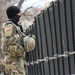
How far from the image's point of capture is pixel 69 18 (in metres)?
6.76

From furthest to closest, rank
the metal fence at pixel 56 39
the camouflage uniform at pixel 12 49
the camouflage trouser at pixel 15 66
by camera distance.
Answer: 1. the camouflage trouser at pixel 15 66
2. the camouflage uniform at pixel 12 49
3. the metal fence at pixel 56 39

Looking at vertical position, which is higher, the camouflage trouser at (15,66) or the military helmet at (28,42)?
the military helmet at (28,42)

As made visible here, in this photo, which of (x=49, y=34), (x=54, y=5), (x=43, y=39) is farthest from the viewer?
(x=43, y=39)

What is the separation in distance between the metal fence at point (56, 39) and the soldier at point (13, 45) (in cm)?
63

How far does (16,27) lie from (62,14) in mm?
740

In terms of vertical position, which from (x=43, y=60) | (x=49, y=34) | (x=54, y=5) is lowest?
(x=43, y=60)

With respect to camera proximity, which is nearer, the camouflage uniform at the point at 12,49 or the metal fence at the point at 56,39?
the metal fence at the point at 56,39

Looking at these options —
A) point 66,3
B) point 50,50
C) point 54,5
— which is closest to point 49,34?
point 50,50

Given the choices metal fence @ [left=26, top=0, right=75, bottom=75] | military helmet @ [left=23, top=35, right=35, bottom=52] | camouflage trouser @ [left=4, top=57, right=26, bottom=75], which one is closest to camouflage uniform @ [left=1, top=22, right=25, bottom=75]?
camouflage trouser @ [left=4, top=57, right=26, bottom=75]

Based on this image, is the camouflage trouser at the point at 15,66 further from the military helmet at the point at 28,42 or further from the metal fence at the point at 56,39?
the metal fence at the point at 56,39

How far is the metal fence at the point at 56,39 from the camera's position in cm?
677

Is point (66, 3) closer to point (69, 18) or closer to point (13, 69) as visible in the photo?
point (69, 18)

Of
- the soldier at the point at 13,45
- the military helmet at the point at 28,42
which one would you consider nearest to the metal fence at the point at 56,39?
the military helmet at the point at 28,42

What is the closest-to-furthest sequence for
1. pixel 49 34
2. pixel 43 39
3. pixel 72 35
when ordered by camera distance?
1. pixel 72 35
2. pixel 49 34
3. pixel 43 39
